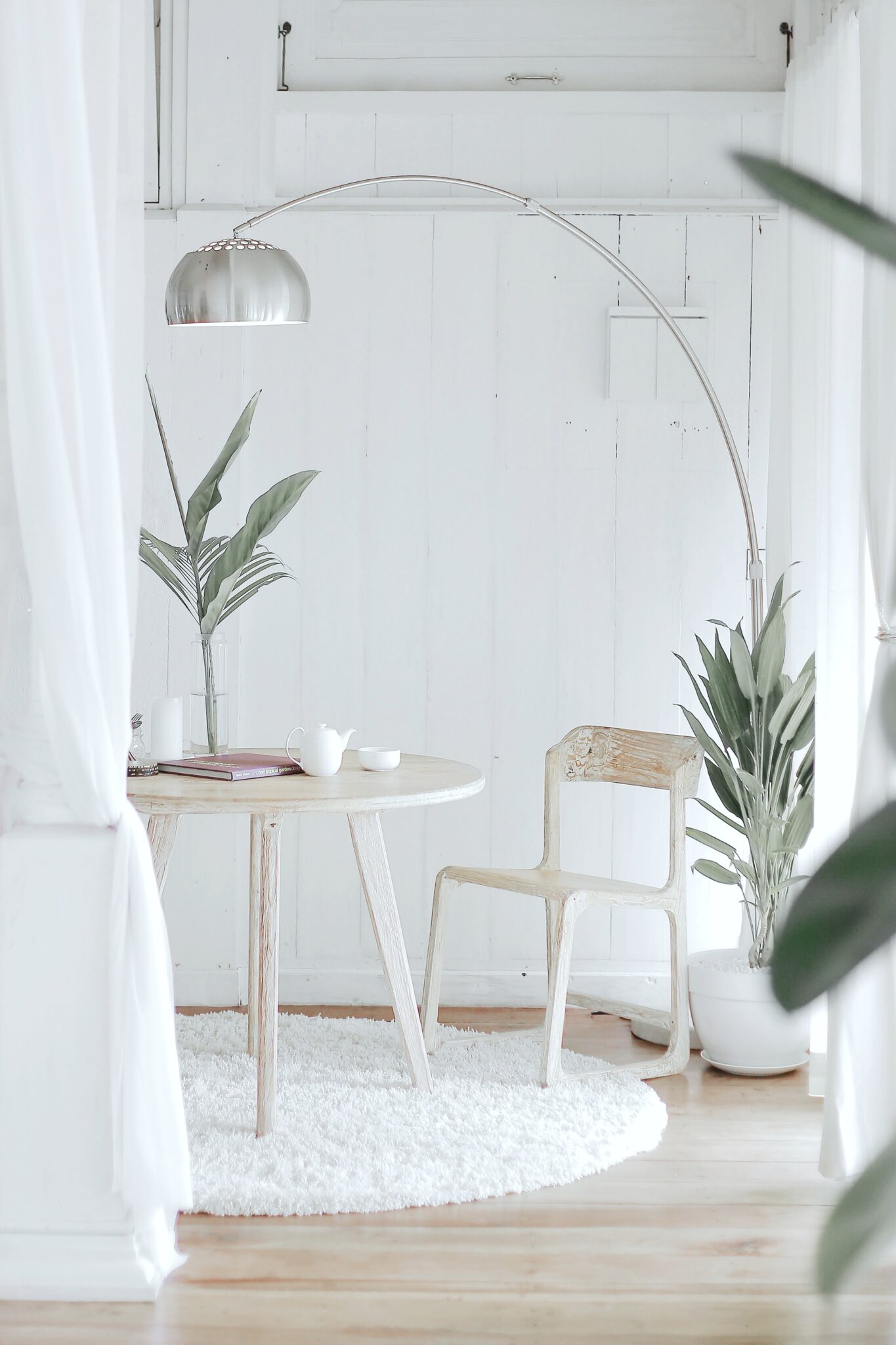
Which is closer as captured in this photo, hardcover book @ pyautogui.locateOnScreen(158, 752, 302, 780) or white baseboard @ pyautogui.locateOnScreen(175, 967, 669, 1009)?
hardcover book @ pyautogui.locateOnScreen(158, 752, 302, 780)

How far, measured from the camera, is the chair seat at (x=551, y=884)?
309cm

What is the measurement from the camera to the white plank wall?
12.3ft

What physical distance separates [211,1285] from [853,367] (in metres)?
2.22

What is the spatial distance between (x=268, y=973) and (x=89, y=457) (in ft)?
3.96

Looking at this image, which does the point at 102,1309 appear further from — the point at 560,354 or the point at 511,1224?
the point at 560,354

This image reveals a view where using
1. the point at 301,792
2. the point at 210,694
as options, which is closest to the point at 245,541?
the point at 210,694

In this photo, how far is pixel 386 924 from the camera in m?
2.89

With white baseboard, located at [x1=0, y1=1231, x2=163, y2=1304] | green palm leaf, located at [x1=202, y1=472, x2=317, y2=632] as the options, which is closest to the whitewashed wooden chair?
green palm leaf, located at [x1=202, y1=472, x2=317, y2=632]

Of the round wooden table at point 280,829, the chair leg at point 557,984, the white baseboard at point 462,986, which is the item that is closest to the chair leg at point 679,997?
the chair leg at point 557,984

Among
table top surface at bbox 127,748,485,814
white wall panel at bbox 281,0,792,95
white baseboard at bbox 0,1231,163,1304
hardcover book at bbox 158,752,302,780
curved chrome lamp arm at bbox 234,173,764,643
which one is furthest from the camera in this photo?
white wall panel at bbox 281,0,792,95

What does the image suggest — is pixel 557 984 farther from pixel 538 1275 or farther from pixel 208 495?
pixel 208 495

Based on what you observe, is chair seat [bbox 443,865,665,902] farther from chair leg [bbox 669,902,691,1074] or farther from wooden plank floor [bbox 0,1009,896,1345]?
wooden plank floor [bbox 0,1009,896,1345]

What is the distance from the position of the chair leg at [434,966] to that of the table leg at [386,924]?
0.34 meters

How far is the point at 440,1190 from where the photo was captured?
242 cm
